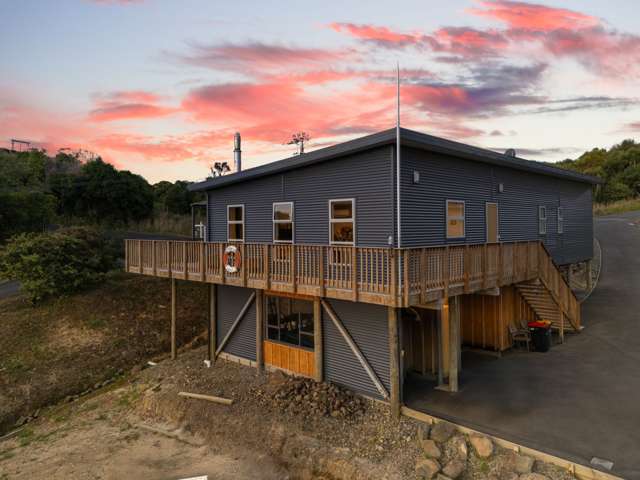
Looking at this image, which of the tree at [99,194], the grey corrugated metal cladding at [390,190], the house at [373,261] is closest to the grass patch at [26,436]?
the house at [373,261]

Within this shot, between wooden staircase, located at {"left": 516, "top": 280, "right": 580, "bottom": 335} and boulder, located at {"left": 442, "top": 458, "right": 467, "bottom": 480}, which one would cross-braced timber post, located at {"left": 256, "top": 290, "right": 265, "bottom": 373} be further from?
wooden staircase, located at {"left": 516, "top": 280, "right": 580, "bottom": 335}

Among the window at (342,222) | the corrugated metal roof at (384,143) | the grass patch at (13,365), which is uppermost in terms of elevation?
the corrugated metal roof at (384,143)

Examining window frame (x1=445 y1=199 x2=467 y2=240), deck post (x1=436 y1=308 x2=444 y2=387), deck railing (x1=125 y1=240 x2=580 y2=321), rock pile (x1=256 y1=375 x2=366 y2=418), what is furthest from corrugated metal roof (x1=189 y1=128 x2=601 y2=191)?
rock pile (x1=256 y1=375 x2=366 y2=418)

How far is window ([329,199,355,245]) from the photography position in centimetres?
1224

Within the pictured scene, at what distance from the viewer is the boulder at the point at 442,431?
8.92 meters

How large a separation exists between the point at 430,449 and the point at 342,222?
644cm

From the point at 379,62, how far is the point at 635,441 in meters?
10.7

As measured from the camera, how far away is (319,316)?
41.4 ft

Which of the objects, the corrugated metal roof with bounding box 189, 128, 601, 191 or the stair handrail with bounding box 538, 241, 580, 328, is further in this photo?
the stair handrail with bounding box 538, 241, 580, 328

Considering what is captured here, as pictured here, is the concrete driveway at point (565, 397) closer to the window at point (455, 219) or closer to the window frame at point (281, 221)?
the window at point (455, 219)

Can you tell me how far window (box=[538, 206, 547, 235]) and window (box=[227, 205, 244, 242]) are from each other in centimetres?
1288

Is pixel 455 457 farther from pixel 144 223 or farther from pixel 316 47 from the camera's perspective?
pixel 144 223

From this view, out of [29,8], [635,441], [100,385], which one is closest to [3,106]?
[29,8]

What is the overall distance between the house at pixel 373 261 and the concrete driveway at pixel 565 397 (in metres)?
0.81
